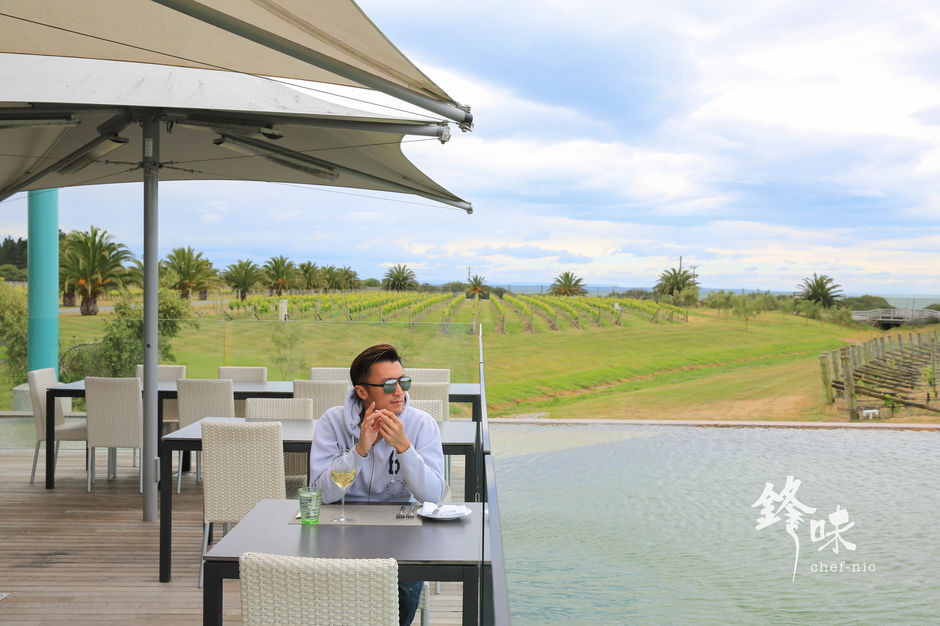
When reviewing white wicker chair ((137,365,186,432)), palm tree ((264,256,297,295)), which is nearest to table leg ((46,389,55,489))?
white wicker chair ((137,365,186,432))

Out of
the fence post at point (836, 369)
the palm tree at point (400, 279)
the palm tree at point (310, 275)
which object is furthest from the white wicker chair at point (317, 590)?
the palm tree at point (400, 279)

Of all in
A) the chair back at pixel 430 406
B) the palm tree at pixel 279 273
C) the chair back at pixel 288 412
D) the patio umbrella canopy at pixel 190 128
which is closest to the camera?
the patio umbrella canopy at pixel 190 128

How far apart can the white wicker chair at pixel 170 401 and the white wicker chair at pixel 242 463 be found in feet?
10.4

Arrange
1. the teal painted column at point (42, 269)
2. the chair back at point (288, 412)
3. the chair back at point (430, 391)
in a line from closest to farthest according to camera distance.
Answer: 1. the chair back at point (288, 412)
2. the chair back at point (430, 391)
3. the teal painted column at point (42, 269)

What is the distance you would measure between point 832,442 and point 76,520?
1609 centimetres

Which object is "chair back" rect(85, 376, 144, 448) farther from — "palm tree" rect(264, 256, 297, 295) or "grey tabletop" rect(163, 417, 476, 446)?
"palm tree" rect(264, 256, 297, 295)

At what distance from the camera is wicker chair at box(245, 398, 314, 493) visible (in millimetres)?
4551

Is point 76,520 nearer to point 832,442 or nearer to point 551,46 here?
point 832,442

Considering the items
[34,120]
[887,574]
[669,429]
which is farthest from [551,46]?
[34,120]

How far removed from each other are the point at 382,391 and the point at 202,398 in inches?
132

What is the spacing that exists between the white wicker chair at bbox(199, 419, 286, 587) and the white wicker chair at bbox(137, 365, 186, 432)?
318 centimetres

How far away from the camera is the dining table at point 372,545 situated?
2.11 meters

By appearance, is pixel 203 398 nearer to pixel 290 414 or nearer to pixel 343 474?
pixel 290 414

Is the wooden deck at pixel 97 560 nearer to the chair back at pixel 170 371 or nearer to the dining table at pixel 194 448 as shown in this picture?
the dining table at pixel 194 448
